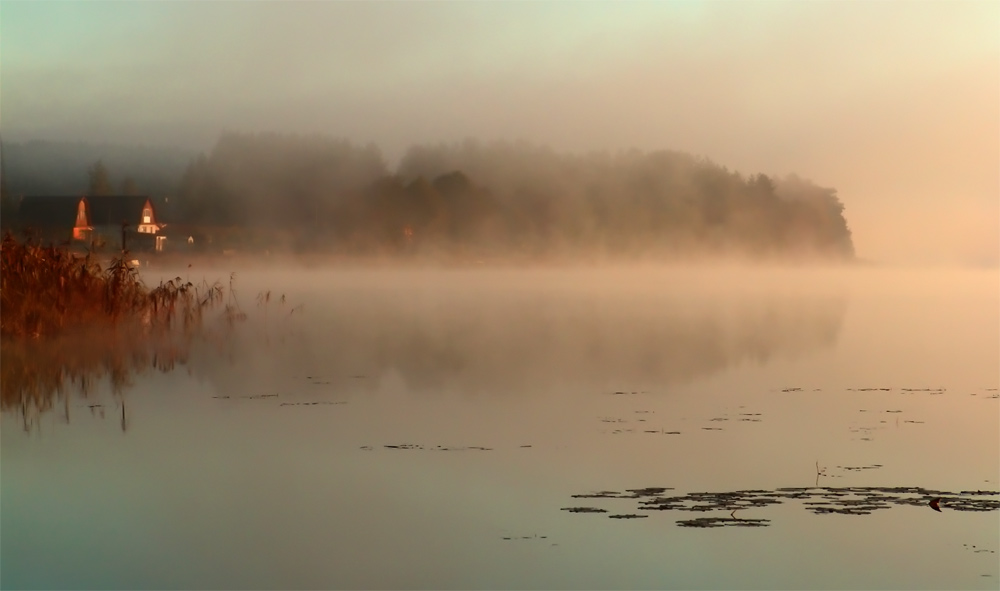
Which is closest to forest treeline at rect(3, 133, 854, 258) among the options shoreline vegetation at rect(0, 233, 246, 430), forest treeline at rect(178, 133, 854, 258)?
forest treeline at rect(178, 133, 854, 258)

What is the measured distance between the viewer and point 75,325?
10.9 metres

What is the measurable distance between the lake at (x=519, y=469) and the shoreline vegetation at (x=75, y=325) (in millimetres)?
415

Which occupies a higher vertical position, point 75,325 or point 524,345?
point 75,325

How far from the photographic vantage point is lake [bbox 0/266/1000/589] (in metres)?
4.72

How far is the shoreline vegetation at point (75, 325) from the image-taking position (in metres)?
8.81

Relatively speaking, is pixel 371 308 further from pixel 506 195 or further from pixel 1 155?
pixel 506 195

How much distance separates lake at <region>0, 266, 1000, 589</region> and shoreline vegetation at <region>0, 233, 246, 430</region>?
41cm

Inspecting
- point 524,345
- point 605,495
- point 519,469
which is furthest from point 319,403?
point 524,345

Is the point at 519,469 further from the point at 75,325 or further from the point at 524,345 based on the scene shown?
the point at 75,325

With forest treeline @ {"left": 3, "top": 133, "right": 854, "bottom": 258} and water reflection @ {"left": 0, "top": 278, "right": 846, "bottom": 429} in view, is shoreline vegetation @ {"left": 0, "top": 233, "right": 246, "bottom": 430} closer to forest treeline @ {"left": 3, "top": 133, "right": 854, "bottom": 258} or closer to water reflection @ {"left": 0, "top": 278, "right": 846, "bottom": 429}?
water reflection @ {"left": 0, "top": 278, "right": 846, "bottom": 429}

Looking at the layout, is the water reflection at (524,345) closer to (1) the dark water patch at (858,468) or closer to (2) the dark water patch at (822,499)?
(1) the dark water patch at (858,468)

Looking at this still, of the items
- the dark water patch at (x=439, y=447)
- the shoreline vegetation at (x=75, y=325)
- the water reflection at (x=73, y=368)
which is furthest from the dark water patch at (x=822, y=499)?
the shoreline vegetation at (x=75, y=325)

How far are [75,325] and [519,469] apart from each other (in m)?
6.59

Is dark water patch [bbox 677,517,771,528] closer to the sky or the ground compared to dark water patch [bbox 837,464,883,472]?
closer to the ground
